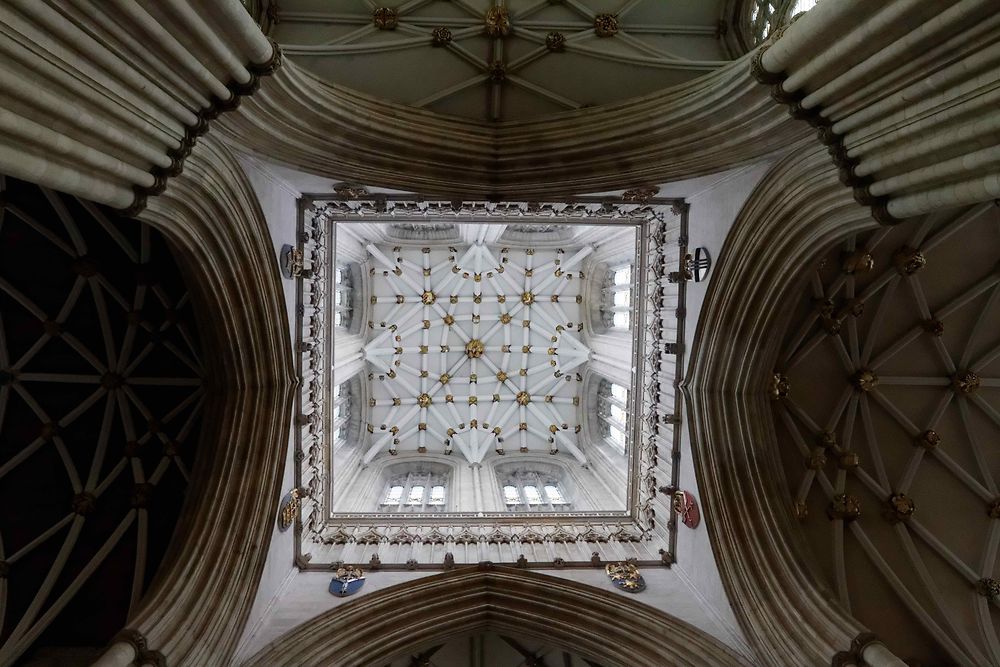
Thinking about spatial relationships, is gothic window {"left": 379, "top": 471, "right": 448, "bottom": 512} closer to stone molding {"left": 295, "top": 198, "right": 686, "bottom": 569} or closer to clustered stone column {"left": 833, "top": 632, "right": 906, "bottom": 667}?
stone molding {"left": 295, "top": 198, "right": 686, "bottom": 569}

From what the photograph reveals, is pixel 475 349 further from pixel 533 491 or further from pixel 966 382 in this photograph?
pixel 966 382

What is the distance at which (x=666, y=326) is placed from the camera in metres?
8.46

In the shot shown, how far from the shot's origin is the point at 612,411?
16109 millimetres

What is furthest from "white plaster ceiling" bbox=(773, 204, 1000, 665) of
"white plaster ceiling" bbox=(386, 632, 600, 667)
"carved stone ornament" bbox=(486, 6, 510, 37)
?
"carved stone ornament" bbox=(486, 6, 510, 37)

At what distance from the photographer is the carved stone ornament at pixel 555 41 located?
23.7 feet

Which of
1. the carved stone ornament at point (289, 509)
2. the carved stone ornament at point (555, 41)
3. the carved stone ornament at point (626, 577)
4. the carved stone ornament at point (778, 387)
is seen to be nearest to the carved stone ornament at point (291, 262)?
the carved stone ornament at point (289, 509)

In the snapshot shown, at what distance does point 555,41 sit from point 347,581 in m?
8.04

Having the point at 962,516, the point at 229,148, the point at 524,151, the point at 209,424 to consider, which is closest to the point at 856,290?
the point at 962,516

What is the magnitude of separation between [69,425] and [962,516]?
1370 cm

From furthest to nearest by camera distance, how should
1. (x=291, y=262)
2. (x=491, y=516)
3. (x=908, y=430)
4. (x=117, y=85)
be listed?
(x=491, y=516)
(x=908, y=430)
(x=291, y=262)
(x=117, y=85)

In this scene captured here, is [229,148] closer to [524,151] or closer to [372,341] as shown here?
[524,151]

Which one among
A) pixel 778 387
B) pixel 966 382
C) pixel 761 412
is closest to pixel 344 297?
pixel 761 412

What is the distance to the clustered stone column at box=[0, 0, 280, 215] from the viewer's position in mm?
2977

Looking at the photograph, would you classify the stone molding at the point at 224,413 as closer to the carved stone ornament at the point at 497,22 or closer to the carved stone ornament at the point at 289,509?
the carved stone ornament at the point at 289,509
